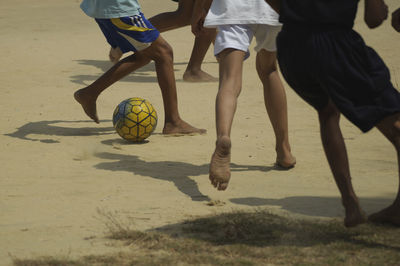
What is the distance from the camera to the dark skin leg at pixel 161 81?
6.90m

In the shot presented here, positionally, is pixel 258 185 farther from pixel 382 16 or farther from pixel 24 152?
pixel 24 152

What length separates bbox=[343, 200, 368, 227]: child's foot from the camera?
3.91 m

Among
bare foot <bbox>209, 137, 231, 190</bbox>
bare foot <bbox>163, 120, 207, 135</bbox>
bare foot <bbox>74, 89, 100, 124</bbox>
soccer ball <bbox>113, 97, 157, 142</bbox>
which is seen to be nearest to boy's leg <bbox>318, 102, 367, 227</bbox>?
bare foot <bbox>209, 137, 231, 190</bbox>

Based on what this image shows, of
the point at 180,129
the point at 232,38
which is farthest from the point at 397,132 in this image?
the point at 180,129

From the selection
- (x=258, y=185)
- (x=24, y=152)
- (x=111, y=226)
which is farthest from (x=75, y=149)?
(x=111, y=226)

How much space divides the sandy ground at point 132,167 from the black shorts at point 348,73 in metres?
0.84

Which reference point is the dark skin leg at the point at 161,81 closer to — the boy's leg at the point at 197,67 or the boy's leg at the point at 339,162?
the boy's leg at the point at 197,67

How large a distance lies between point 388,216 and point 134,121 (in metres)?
2.96

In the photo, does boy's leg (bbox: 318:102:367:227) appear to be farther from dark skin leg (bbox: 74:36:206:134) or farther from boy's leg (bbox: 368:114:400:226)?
dark skin leg (bbox: 74:36:206:134)

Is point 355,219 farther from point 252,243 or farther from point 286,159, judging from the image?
point 286,159

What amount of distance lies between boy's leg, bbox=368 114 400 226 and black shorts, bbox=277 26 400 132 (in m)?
0.09

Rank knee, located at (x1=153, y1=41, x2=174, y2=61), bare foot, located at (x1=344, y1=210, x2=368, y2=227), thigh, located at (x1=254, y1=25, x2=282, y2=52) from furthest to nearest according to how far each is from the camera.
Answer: knee, located at (x1=153, y1=41, x2=174, y2=61) → thigh, located at (x1=254, y1=25, x2=282, y2=52) → bare foot, located at (x1=344, y1=210, x2=368, y2=227)

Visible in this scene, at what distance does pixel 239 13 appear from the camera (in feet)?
17.1

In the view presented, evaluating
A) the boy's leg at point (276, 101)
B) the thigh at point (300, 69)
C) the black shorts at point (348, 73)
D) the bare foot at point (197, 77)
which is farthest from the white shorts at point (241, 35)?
the bare foot at point (197, 77)
